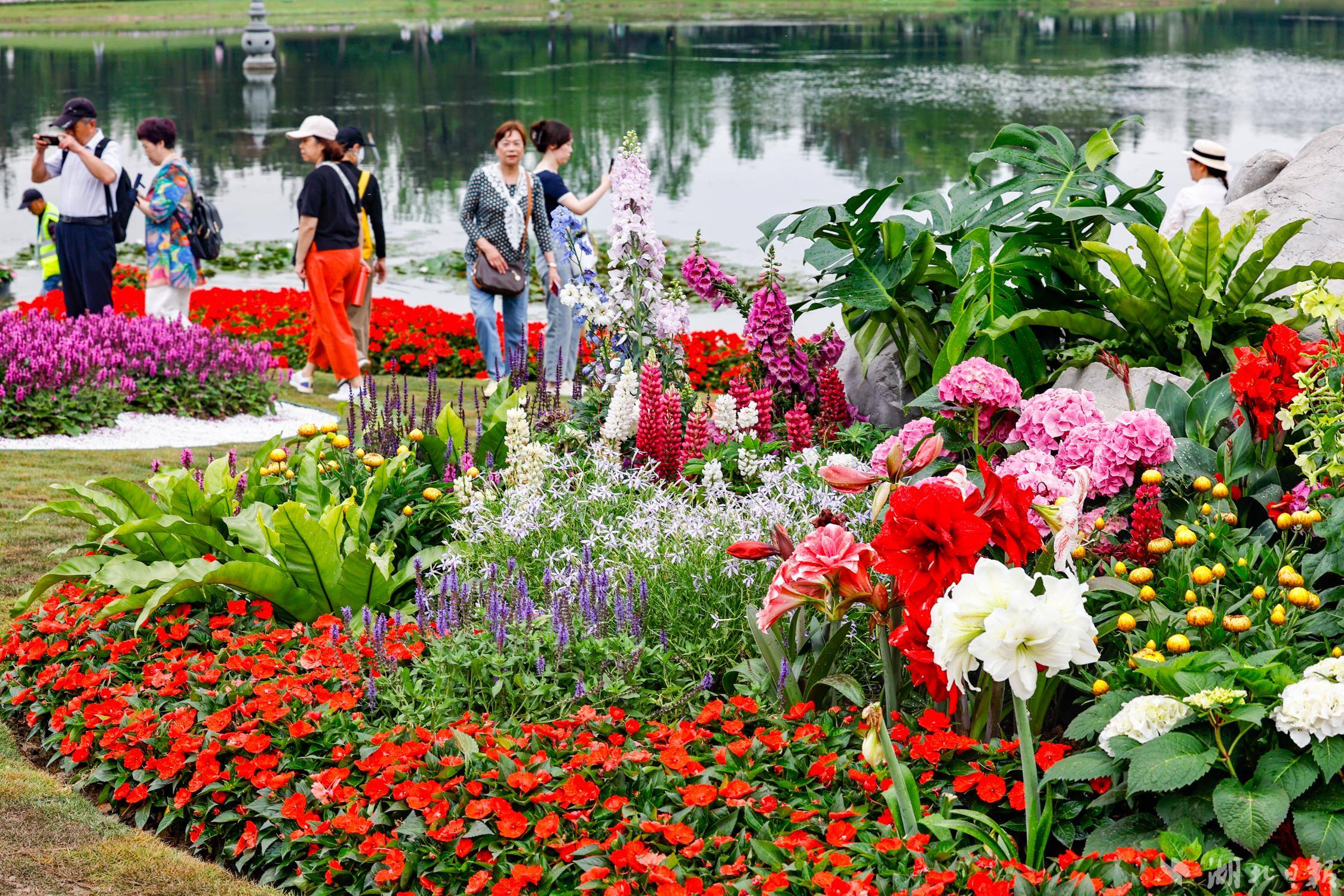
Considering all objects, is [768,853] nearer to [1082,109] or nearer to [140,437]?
[140,437]

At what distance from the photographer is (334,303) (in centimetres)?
895

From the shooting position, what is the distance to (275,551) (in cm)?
427

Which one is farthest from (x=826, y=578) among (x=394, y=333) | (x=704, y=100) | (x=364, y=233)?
(x=704, y=100)

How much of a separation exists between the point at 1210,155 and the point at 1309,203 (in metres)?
3.09

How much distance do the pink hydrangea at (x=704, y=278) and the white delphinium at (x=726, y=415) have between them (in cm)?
53

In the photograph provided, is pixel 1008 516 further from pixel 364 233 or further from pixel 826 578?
Answer: pixel 364 233

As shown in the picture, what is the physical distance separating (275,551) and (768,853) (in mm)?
2200

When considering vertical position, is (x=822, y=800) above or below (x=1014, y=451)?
below

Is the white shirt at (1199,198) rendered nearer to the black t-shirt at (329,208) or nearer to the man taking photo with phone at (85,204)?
the black t-shirt at (329,208)

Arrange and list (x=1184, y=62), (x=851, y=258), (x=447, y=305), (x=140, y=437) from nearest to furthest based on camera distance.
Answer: (x=851, y=258), (x=140, y=437), (x=447, y=305), (x=1184, y=62)

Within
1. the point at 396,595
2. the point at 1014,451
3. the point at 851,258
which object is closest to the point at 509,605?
the point at 396,595

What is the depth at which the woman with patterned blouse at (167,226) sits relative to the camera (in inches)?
350

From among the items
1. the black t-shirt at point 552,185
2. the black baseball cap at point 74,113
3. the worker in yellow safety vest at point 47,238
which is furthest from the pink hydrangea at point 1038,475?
the worker in yellow safety vest at point 47,238

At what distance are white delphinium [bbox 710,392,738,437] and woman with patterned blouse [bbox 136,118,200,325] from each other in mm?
5259
